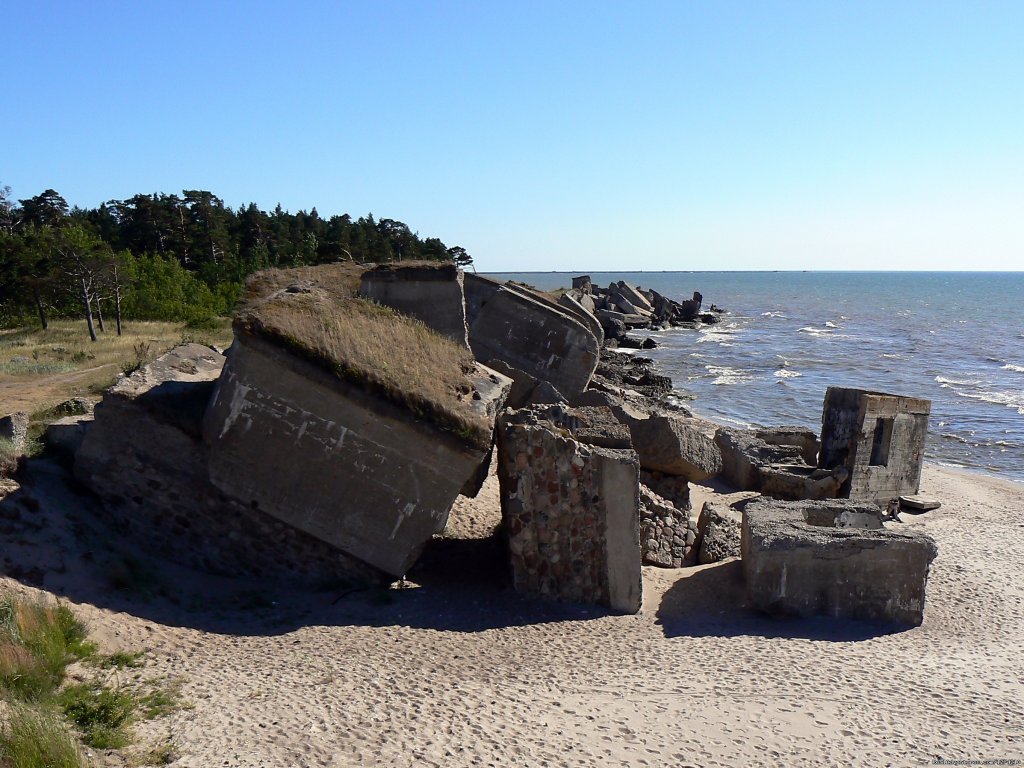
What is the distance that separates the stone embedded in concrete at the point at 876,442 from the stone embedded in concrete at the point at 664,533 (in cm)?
482

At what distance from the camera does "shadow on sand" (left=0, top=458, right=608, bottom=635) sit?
6.95 metres

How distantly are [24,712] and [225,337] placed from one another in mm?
20508

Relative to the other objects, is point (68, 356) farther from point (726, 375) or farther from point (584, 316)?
point (726, 375)

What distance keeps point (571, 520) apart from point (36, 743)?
5119mm

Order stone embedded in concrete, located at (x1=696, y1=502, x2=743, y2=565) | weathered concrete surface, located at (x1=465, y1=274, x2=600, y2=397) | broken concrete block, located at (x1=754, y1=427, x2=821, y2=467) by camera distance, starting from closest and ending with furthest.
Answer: stone embedded in concrete, located at (x1=696, y1=502, x2=743, y2=565), broken concrete block, located at (x1=754, y1=427, x2=821, y2=467), weathered concrete surface, located at (x1=465, y1=274, x2=600, y2=397)

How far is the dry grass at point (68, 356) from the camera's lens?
49.8 feet

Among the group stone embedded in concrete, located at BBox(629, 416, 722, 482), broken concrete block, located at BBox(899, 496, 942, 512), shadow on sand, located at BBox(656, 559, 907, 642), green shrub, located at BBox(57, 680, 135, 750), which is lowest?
broken concrete block, located at BBox(899, 496, 942, 512)

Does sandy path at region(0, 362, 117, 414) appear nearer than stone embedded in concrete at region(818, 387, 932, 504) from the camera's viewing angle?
No

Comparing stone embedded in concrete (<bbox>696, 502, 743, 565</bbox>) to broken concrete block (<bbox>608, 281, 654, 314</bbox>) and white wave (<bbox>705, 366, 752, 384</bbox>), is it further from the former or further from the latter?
broken concrete block (<bbox>608, 281, 654, 314</bbox>)

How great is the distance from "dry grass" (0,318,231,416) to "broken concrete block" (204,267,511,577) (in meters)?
4.40

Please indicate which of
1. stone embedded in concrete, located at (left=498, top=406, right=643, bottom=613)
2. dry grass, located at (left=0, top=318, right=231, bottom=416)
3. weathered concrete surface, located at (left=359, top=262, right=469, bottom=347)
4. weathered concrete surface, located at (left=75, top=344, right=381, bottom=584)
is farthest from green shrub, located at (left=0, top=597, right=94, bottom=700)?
weathered concrete surface, located at (left=359, top=262, right=469, bottom=347)

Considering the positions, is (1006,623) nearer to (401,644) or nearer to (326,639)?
(401,644)

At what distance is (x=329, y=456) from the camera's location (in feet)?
25.7

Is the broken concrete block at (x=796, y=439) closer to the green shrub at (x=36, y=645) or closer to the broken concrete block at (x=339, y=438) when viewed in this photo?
the broken concrete block at (x=339, y=438)
